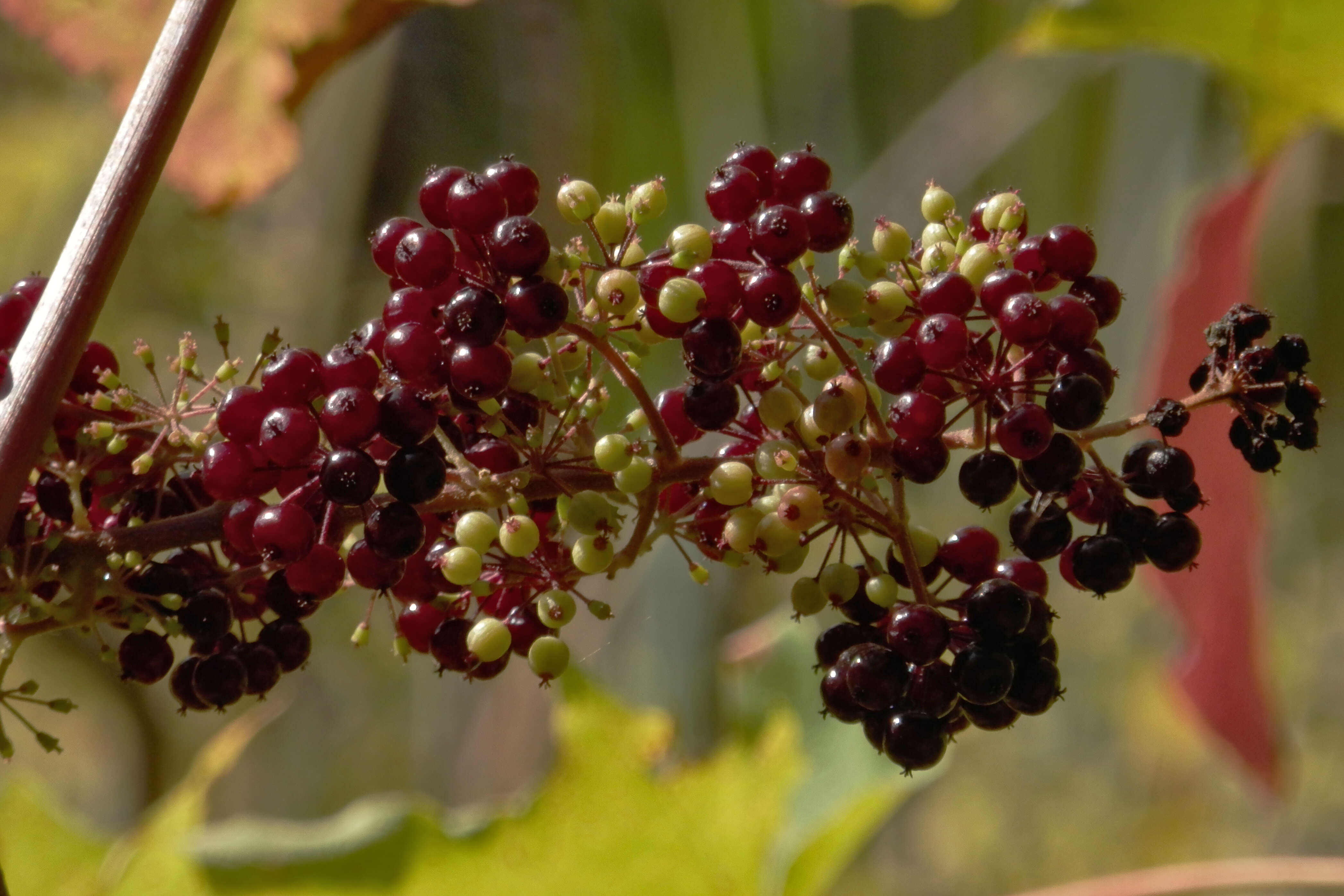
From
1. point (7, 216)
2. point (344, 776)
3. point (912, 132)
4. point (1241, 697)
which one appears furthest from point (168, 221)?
point (1241, 697)

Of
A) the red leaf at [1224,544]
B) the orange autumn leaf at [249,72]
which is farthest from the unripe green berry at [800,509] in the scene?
the red leaf at [1224,544]

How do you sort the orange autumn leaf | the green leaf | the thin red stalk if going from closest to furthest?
1. the thin red stalk
2. the orange autumn leaf
3. the green leaf

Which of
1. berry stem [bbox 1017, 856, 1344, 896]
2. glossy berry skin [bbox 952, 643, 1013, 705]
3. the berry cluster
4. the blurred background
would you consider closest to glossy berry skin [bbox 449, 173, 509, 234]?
the berry cluster

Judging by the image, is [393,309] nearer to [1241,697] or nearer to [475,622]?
[475,622]

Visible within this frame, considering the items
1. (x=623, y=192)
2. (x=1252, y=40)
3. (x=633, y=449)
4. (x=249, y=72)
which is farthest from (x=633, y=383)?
(x=623, y=192)

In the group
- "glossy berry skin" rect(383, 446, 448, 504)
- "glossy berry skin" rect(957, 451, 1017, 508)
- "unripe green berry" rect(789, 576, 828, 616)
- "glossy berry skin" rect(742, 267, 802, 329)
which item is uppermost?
"glossy berry skin" rect(742, 267, 802, 329)

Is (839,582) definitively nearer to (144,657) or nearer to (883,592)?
(883,592)

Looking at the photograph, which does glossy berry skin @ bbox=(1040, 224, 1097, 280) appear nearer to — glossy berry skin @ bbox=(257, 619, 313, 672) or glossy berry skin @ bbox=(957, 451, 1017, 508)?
glossy berry skin @ bbox=(957, 451, 1017, 508)

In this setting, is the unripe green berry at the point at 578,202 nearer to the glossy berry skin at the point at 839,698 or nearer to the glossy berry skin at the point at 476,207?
the glossy berry skin at the point at 476,207
